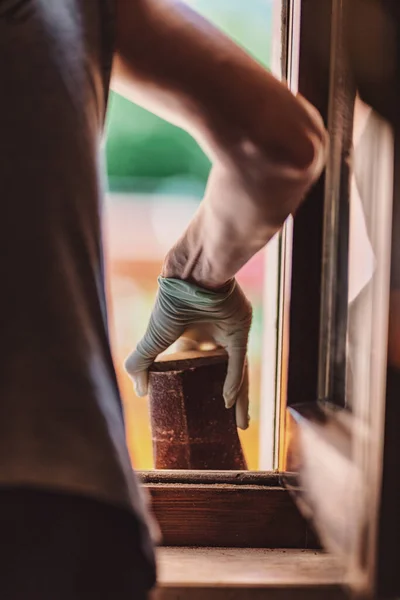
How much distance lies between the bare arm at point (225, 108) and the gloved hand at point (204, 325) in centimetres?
15

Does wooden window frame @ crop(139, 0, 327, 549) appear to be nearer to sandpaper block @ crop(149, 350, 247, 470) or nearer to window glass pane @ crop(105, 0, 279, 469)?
sandpaper block @ crop(149, 350, 247, 470)

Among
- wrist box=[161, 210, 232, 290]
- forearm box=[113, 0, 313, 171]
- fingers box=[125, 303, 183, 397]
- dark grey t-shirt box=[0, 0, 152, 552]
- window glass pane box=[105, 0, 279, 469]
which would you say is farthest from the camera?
window glass pane box=[105, 0, 279, 469]

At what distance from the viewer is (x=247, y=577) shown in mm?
705

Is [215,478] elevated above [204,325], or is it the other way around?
[204,325]

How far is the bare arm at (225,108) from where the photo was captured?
23.1 inches

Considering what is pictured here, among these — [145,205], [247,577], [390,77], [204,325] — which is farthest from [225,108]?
[145,205]

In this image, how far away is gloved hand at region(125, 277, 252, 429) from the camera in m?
0.86

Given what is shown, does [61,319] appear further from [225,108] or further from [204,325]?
[204,325]

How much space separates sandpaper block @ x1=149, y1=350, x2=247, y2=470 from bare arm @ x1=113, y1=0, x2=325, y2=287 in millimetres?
282

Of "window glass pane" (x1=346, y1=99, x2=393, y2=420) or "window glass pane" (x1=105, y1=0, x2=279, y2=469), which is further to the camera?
"window glass pane" (x1=105, y1=0, x2=279, y2=469)

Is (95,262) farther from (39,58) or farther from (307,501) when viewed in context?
(307,501)

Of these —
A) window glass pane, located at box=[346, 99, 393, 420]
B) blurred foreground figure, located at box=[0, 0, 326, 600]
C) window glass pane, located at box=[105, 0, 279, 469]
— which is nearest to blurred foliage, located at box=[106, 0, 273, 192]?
window glass pane, located at box=[105, 0, 279, 469]

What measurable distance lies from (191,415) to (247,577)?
0.29m

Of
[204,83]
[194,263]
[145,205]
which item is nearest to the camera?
[204,83]
